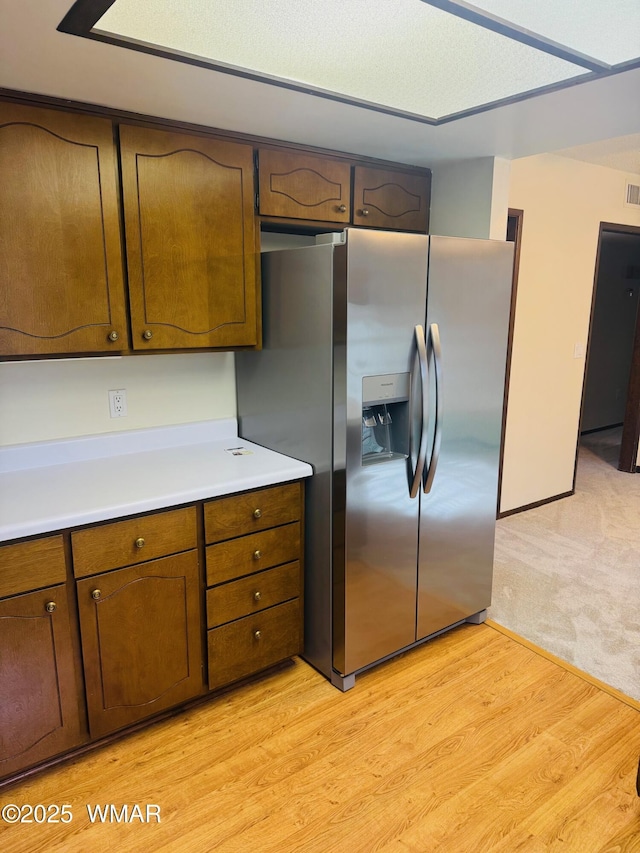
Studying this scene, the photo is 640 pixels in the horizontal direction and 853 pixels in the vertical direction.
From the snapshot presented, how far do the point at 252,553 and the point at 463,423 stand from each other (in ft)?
3.39

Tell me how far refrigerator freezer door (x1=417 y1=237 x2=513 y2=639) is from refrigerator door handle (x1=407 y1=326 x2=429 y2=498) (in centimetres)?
6

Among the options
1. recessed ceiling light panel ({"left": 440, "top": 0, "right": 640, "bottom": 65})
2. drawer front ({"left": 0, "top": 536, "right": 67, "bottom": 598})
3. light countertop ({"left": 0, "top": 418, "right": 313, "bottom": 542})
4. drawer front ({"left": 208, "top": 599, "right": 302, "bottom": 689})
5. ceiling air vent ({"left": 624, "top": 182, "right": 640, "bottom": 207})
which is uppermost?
ceiling air vent ({"left": 624, "top": 182, "right": 640, "bottom": 207})

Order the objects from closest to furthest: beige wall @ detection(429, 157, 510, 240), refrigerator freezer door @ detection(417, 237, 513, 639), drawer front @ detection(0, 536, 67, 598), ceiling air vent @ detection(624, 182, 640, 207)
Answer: drawer front @ detection(0, 536, 67, 598)
refrigerator freezer door @ detection(417, 237, 513, 639)
beige wall @ detection(429, 157, 510, 240)
ceiling air vent @ detection(624, 182, 640, 207)

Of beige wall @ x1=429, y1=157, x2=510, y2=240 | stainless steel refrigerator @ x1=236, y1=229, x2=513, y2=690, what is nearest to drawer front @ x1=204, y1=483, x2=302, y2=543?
stainless steel refrigerator @ x1=236, y1=229, x2=513, y2=690

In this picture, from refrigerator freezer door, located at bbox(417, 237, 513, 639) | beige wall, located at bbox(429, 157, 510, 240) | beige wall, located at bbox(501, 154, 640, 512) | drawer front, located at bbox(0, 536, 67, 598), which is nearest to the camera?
drawer front, located at bbox(0, 536, 67, 598)

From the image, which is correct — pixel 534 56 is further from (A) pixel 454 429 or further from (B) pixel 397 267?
(A) pixel 454 429

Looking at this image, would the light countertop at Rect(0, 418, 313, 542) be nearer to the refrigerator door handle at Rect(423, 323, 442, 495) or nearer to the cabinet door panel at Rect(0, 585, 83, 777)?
the cabinet door panel at Rect(0, 585, 83, 777)

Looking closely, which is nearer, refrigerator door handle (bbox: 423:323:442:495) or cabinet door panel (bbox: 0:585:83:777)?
cabinet door panel (bbox: 0:585:83:777)

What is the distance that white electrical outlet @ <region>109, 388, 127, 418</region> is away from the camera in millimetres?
2400

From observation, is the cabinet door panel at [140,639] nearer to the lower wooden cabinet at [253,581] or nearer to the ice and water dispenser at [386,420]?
the lower wooden cabinet at [253,581]

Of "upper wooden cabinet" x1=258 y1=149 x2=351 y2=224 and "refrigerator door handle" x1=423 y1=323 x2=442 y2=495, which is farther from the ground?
"upper wooden cabinet" x1=258 y1=149 x2=351 y2=224

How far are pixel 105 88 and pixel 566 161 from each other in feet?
9.93

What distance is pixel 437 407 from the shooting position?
2293 mm

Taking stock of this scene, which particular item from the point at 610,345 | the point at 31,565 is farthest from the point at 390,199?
the point at 610,345
